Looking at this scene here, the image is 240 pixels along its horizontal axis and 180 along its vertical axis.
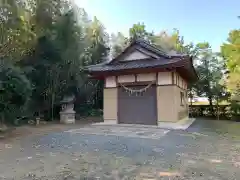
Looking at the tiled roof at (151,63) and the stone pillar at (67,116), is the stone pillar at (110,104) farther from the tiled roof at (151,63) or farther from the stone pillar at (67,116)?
the stone pillar at (67,116)

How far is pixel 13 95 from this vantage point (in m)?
6.50

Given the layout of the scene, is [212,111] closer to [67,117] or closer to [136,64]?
[136,64]

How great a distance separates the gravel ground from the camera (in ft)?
10.2

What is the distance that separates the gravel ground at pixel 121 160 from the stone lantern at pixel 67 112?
5851 mm

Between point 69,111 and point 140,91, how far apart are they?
4107mm

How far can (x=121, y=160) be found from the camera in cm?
388

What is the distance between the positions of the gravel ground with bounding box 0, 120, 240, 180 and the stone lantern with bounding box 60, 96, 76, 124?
5.85m

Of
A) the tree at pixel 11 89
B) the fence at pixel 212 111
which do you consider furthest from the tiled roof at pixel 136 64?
the fence at pixel 212 111

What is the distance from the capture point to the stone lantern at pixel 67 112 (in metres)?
11.5

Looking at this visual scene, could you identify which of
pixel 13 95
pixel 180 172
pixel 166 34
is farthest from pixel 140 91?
pixel 166 34

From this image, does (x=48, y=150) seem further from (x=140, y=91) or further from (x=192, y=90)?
(x=192, y=90)

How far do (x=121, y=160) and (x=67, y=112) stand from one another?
26.6ft

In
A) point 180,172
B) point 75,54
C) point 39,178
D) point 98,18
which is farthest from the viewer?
point 98,18

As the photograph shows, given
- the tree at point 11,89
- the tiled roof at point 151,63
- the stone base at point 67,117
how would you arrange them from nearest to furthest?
1. the tree at point 11,89
2. the tiled roof at point 151,63
3. the stone base at point 67,117
